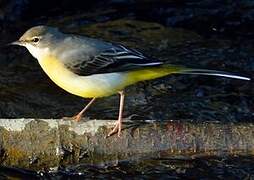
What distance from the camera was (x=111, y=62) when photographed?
21.4 ft

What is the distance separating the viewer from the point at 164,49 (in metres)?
9.90

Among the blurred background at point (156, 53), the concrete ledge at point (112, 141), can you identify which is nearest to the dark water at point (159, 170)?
the blurred background at point (156, 53)

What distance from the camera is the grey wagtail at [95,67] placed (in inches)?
251

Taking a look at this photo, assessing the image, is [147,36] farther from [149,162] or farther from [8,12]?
[149,162]

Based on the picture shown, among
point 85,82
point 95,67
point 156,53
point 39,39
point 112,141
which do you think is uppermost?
point 156,53

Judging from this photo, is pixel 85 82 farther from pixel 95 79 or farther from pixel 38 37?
pixel 38 37

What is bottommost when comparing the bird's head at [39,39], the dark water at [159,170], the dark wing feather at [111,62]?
the dark water at [159,170]

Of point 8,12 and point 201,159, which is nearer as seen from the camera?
point 201,159

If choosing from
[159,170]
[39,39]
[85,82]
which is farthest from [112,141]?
[39,39]

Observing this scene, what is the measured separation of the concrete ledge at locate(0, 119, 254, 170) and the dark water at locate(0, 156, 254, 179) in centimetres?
24

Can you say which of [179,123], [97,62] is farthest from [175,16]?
[179,123]

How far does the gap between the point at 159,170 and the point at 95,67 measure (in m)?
1.04

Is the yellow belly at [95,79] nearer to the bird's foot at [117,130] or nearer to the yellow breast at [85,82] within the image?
the yellow breast at [85,82]

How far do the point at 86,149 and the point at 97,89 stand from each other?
670 millimetres
